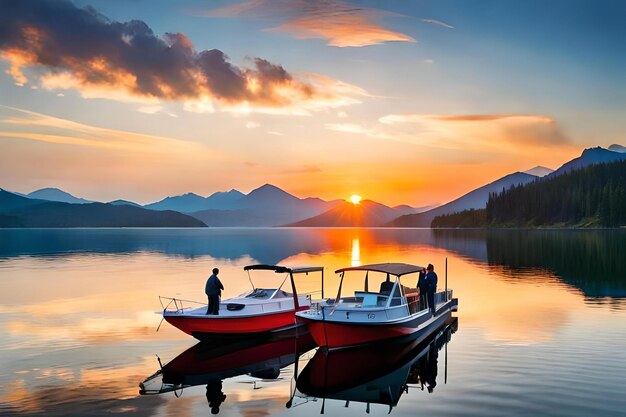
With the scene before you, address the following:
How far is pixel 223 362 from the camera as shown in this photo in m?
28.5

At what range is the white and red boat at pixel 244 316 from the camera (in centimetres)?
3231

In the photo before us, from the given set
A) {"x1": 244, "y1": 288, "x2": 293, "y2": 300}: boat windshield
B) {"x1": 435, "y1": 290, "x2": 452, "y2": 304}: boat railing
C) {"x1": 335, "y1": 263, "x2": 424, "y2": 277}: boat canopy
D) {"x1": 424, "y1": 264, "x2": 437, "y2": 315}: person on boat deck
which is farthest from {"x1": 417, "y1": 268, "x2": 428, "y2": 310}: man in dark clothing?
{"x1": 244, "y1": 288, "x2": 293, "y2": 300}: boat windshield

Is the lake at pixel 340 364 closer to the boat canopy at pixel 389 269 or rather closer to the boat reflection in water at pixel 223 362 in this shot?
the boat reflection in water at pixel 223 362

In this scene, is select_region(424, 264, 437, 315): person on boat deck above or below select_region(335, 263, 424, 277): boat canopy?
below

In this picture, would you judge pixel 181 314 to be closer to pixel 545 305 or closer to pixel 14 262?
pixel 545 305

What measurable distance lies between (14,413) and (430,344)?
70.7 ft

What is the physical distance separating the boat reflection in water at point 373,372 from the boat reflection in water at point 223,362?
71.8 inches

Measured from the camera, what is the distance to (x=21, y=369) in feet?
86.4

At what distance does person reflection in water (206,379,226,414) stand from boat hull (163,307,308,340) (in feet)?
25.0

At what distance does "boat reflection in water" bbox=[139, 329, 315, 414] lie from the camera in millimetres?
23931

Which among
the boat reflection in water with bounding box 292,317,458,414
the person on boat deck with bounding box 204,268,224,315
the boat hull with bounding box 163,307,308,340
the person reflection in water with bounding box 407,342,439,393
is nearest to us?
the boat reflection in water with bounding box 292,317,458,414

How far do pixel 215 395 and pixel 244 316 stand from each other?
10336 mm

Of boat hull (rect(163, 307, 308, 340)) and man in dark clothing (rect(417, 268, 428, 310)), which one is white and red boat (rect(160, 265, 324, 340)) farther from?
man in dark clothing (rect(417, 268, 428, 310))

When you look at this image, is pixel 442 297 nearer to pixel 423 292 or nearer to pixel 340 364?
pixel 423 292
